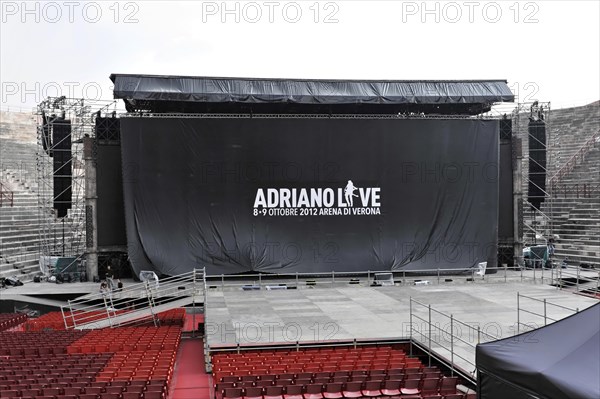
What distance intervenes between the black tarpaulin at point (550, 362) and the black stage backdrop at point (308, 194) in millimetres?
18912

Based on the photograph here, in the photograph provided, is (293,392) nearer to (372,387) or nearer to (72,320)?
(372,387)

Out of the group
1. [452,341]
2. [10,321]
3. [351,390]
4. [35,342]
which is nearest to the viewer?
[351,390]

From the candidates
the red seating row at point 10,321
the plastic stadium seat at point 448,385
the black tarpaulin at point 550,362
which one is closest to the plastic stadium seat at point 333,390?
the plastic stadium seat at point 448,385

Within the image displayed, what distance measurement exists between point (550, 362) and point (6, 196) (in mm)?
33074

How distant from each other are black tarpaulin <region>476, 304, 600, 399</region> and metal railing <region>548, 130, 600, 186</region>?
1168 inches

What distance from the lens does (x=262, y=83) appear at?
25.6 m

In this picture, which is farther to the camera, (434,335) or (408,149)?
(408,149)

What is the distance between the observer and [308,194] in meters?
25.3

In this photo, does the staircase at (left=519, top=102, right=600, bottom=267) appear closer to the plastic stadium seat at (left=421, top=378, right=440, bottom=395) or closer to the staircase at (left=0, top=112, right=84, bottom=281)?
the plastic stadium seat at (left=421, top=378, right=440, bottom=395)

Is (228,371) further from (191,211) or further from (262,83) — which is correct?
(262,83)

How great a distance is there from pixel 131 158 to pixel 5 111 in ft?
81.4

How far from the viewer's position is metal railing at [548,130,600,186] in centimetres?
3387

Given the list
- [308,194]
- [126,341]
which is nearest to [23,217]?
[308,194]

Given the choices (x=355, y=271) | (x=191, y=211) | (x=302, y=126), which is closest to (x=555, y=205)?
(x=355, y=271)
